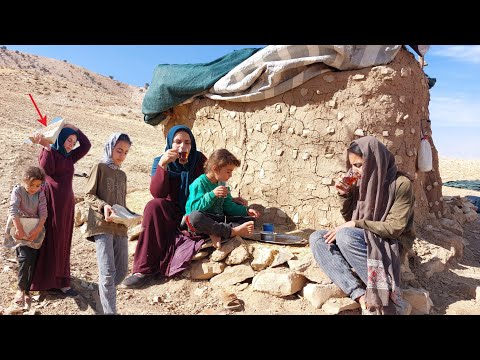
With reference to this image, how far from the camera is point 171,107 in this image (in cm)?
574

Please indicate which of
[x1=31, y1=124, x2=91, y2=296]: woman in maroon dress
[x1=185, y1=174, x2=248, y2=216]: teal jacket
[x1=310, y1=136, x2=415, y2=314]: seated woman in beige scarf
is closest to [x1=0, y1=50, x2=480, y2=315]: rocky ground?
[x1=31, y1=124, x2=91, y2=296]: woman in maroon dress

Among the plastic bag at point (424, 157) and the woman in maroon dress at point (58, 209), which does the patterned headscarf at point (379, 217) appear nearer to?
the plastic bag at point (424, 157)

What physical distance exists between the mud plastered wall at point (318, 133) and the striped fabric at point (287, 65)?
10 centimetres

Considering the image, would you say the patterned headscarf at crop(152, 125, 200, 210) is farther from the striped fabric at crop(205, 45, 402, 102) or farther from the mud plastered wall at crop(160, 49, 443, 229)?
the striped fabric at crop(205, 45, 402, 102)

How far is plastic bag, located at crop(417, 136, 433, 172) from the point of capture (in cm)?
470

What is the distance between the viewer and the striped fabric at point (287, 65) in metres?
4.37

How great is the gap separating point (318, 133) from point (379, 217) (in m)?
1.54

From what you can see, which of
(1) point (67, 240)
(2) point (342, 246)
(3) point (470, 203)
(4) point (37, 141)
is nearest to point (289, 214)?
(2) point (342, 246)

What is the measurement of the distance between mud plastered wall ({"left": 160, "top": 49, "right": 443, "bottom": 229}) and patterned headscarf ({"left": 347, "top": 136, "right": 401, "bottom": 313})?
3.87 ft

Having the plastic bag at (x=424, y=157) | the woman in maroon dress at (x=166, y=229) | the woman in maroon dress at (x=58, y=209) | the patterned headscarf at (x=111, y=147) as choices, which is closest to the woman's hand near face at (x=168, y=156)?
the woman in maroon dress at (x=166, y=229)

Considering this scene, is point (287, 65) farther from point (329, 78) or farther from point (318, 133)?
point (318, 133)

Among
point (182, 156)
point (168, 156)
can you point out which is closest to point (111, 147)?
point (168, 156)

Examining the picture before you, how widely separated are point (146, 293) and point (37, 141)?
1.59m

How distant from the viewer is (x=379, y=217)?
318 cm
